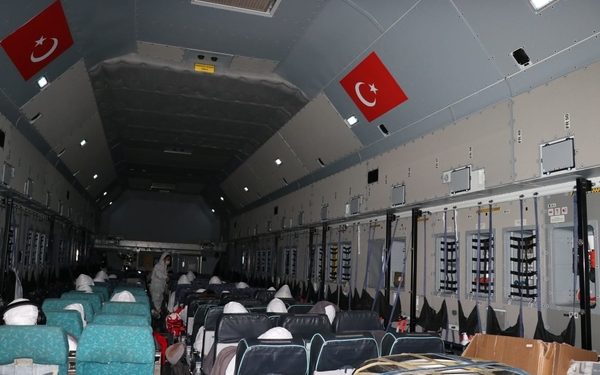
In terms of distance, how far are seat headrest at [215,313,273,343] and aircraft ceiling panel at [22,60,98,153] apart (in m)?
5.10

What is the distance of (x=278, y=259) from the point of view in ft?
56.4

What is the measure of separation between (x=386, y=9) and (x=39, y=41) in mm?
4383

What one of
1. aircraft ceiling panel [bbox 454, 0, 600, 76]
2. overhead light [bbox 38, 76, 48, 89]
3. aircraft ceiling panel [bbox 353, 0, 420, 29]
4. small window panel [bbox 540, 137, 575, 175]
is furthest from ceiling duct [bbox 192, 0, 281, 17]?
small window panel [bbox 540, 137, 575, 175]

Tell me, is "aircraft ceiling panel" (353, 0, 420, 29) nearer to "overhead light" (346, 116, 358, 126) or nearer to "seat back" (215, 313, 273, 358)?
"overhead light" (346, 116, 358, 126)

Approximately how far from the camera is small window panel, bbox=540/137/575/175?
525 centimetres

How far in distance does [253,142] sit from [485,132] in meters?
8.68

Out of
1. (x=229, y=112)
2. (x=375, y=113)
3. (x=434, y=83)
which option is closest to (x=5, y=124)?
(x=229, y=112)

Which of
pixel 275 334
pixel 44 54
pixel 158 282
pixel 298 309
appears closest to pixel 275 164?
pixel 158 282

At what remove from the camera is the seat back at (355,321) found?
6.30 meters

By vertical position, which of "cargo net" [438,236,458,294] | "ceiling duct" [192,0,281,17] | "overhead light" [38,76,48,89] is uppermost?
"ceiling duct" [192,0,281,17]

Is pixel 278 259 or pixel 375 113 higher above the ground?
pixel 375 113

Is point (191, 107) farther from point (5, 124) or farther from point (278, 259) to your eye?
point (278, 259)

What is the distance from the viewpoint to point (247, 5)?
697cm

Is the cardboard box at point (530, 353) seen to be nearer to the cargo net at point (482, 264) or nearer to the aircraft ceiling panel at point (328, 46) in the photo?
the cargo net at point (482, 264)
